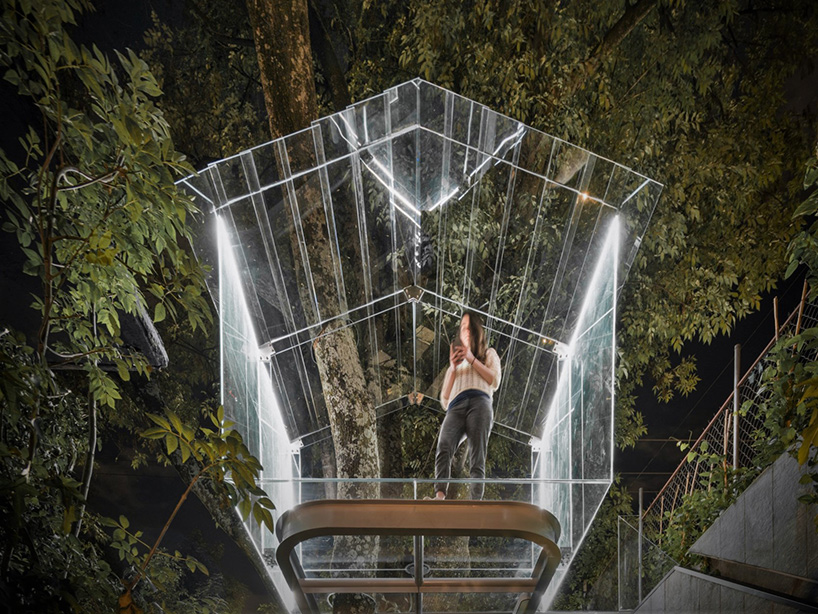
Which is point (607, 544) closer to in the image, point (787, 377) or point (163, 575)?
point (787, 377)

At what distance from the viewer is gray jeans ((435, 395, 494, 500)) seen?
8.64 ft

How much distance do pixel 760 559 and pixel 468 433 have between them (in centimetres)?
110

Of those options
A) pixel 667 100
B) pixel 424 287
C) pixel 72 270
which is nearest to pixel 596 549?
pixel 667 100

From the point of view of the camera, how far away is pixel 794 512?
2.30 meters

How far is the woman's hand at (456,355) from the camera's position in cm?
292

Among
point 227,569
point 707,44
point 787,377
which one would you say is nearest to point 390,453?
point 787,377

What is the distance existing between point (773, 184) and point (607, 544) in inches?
121

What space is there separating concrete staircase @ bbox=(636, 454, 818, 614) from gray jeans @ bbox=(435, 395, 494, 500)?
928 mm

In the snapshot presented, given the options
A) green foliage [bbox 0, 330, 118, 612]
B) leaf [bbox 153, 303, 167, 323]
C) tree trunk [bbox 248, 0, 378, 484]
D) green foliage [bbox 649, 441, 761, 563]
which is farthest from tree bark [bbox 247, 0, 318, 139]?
green foliage [bbox 649, 441, 761, 563]

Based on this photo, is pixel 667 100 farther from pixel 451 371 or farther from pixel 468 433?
pixel 468 433

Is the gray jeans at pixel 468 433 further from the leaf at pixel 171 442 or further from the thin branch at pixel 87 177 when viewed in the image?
the thin branch at pixel 87 177

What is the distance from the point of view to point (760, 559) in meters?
2.52

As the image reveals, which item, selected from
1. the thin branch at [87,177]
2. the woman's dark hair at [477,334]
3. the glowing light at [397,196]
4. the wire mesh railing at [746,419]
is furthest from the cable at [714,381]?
the thin branch at [87,177]

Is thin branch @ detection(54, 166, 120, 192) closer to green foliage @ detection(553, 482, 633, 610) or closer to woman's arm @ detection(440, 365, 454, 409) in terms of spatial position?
woman's arm @ detection(440, 365, 454, 409)
